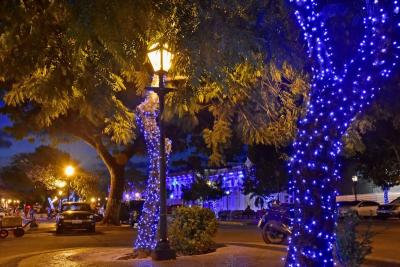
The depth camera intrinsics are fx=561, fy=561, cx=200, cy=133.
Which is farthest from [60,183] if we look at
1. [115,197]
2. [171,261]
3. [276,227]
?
[171,261]

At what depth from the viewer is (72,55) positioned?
9.12 metres

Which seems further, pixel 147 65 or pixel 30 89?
pixel 147 65

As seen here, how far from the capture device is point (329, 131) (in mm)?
6664

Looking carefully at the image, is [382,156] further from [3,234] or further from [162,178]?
[162,178]

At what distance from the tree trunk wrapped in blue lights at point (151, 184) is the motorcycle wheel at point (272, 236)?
5.86 m

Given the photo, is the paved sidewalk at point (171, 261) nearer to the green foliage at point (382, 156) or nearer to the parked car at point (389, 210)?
the green foliage at point (382, 156)

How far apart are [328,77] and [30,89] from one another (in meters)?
5.48

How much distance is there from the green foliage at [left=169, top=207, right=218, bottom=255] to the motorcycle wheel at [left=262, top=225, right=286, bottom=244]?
4314 millimetres

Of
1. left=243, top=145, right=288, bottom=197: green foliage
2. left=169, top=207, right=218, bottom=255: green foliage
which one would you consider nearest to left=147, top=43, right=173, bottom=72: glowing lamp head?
left=169, top=207, right=218, bottom=255: green foliage

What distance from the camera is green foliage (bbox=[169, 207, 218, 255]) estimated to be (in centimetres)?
1408

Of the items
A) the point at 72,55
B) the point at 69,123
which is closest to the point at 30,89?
the point at 72,55

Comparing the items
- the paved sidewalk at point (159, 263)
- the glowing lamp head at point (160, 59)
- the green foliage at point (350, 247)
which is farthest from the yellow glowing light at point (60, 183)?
the green foliage at point (350, 247)

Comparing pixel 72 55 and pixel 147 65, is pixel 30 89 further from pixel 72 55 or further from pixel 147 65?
pixel 147 65

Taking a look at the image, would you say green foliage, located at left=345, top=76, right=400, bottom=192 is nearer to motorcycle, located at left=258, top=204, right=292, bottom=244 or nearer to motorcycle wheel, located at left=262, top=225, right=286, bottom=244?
motorcycle, located at left=258, top=204, right=292, bottom=244
